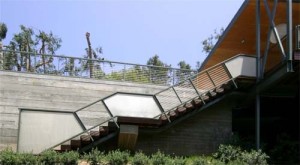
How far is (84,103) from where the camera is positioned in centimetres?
1883

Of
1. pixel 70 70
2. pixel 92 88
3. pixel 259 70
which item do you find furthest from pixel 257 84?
pixel 70 70

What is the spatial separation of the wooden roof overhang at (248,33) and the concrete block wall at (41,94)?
17.9 feet

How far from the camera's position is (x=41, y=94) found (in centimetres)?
1850

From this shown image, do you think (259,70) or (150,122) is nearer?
(150,122)

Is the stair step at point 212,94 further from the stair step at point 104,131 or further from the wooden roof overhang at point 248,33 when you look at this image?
the stair step at point 104,131

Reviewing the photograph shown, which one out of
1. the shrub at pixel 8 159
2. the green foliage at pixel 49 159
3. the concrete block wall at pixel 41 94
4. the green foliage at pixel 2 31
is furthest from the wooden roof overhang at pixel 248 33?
the green foliage at pixel 2 31

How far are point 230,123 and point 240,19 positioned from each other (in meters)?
4.59

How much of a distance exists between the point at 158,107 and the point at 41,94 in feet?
16.7

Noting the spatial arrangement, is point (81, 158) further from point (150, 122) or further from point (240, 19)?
point (240, 19)

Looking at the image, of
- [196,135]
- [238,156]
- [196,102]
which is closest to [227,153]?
[238,156]

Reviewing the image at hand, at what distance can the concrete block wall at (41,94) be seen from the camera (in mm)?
17594

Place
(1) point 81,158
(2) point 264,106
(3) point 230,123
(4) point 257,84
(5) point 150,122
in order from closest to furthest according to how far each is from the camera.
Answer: (1) point 81,158, (5) point 150,122, (4) point 257,84, (3) point 230,123, (2) point 264,106

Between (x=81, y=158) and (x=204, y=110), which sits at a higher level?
(x=204, y=110)

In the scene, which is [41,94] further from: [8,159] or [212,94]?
[212,94]
